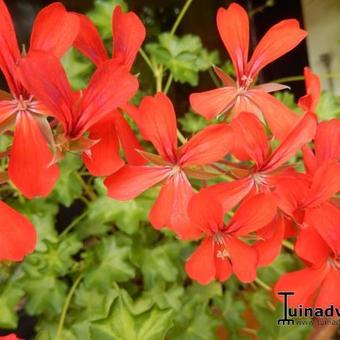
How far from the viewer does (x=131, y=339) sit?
0.49 metres

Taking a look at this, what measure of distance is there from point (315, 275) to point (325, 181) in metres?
0.10

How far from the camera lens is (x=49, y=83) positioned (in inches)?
11.0

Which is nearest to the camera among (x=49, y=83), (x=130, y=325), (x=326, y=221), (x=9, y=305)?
(x=49, y=83)

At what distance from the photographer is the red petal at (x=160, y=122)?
35cm

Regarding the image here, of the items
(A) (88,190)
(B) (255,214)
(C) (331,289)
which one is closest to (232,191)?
(B) (255,214)

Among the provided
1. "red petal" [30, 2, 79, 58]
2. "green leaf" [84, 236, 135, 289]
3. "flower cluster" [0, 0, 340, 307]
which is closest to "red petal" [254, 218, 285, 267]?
"flower cluster" [0, 0, 340, 307]

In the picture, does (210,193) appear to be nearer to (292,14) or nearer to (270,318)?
(270,318)

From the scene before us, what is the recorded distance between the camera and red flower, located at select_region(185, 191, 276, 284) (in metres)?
0.36

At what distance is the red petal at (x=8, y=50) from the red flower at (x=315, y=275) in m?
0.26

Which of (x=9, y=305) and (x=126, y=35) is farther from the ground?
(x=126, y=35)

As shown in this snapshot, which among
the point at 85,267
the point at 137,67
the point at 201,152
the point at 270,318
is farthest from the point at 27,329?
the point at 201,152

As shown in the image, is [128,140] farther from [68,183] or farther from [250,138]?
[68,183]

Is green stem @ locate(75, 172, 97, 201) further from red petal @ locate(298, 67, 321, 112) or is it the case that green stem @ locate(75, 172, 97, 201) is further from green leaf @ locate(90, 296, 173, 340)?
red petal @ locate(298, 67, 321, 112)

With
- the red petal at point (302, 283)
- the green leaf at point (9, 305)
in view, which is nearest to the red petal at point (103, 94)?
the red petal at point (302, 283)
